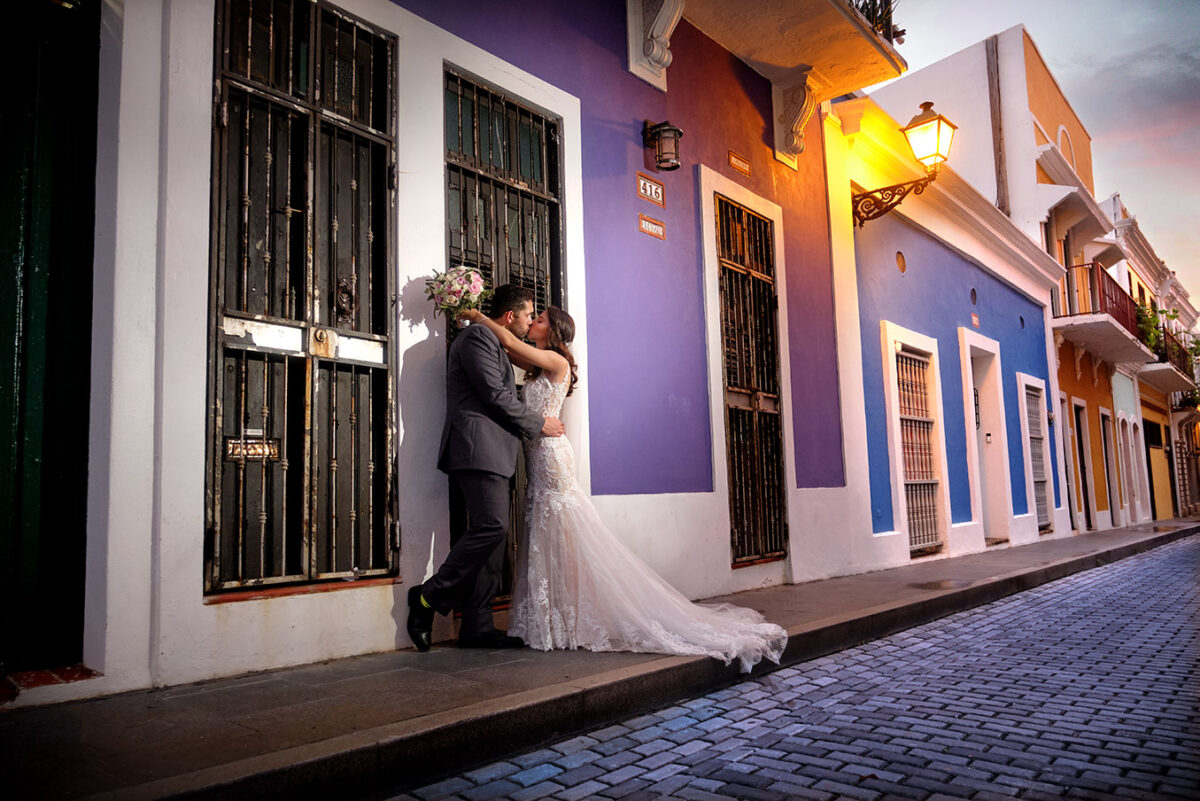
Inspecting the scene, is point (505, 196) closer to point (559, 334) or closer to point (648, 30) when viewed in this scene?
point (559, 334)

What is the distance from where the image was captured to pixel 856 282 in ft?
31.7

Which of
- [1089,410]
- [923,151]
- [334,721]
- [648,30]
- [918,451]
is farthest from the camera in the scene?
[1089,410]

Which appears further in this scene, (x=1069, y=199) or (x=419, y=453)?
(x=1069, y=199)

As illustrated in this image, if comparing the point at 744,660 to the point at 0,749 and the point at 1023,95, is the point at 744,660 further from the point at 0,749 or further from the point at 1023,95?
the point at 1023,95

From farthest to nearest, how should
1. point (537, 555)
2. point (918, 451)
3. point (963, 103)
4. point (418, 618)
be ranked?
point (963, 103)
point (918, 451)
point (537, 555)
point (418, 618)

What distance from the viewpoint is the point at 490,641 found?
470 cm

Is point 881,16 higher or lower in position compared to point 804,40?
higher

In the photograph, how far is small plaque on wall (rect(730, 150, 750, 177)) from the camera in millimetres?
7871

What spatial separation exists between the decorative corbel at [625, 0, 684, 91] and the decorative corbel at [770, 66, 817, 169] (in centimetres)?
208

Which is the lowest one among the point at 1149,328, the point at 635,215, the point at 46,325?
the point at 46,325

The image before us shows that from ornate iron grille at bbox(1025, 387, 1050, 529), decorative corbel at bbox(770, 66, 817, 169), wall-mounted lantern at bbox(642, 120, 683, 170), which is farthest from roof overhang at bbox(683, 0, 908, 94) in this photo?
ornate iron grille at bbox(1025, 387, 1050, 529)

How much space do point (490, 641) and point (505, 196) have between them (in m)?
2.93

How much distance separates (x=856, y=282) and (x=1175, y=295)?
1110 inches

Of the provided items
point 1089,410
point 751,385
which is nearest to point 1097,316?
point 1089,410
